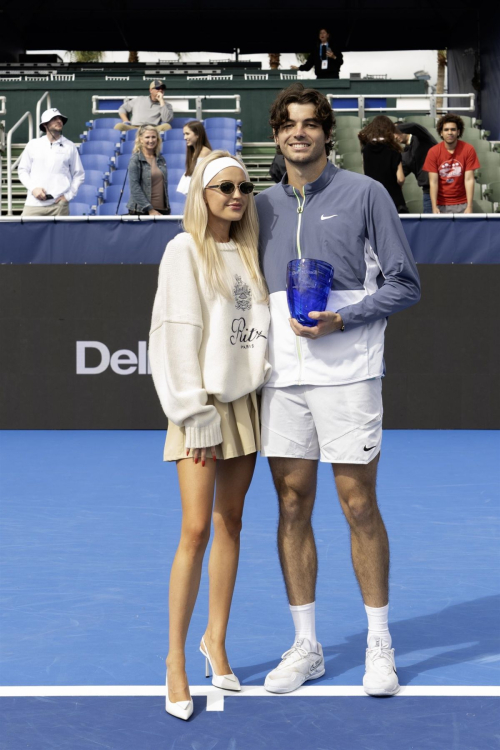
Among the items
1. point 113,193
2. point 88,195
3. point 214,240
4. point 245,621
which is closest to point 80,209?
point 113,193

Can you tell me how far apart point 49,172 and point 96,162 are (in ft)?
14.0

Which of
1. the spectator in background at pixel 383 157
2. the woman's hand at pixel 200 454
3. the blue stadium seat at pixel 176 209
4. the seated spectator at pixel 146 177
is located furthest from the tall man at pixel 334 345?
the blue stadium seat at pixel 176 209

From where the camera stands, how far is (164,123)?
14617 millimetres

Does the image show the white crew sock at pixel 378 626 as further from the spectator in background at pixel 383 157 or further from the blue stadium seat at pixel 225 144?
the blue stadium seat at pixel 225 144

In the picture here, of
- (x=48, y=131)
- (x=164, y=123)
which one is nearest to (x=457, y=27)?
(x=164, y=123)

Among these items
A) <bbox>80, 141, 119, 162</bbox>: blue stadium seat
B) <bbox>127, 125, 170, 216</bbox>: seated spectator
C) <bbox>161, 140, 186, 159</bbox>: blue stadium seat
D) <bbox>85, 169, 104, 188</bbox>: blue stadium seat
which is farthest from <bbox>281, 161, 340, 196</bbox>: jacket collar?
<bbox>80, 141, 119, 162</bbox>: blue stadium seat

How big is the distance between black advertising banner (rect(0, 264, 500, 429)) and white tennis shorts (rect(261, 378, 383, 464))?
21.9 ft

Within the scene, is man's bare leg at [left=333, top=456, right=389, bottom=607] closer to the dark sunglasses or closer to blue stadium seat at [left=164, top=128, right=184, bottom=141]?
the dark sunglasses

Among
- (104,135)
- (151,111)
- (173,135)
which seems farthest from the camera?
(104,135)

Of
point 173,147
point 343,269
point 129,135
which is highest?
point 129,135

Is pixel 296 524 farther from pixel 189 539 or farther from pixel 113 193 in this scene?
pixel 113 193

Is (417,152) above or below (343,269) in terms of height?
above

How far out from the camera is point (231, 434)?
11.7 ft

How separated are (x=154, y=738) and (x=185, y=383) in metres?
1.18
